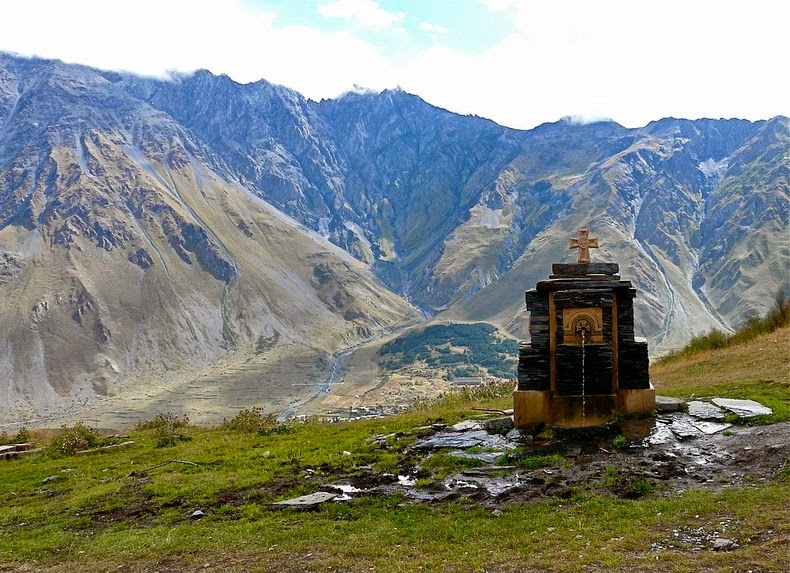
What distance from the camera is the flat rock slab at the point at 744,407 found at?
1537cm

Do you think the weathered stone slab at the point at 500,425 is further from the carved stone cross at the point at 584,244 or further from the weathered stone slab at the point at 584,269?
the carved stone cross at the point at 584,244

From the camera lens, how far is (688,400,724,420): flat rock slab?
620 inches

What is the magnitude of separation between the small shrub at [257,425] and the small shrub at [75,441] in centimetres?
449

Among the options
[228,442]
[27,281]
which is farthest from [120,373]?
[228,442]

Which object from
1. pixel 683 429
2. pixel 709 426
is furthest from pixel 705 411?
pixel 683 429

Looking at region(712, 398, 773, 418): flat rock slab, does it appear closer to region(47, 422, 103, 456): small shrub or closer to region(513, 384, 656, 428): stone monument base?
region(513, 384, 656, 428): stone monument base

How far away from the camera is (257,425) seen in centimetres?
2231

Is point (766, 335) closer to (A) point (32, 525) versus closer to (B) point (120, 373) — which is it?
(A) point (32, 525)

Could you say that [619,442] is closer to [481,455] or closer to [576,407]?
[576,407]

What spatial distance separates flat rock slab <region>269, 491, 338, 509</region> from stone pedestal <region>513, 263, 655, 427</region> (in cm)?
628

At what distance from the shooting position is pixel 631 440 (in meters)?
14.4

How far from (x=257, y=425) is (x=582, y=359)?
11.9m

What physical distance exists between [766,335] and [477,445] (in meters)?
20.6

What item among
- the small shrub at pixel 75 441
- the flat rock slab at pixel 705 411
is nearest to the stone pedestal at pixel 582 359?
the flat rock slab at pixel 705 411
